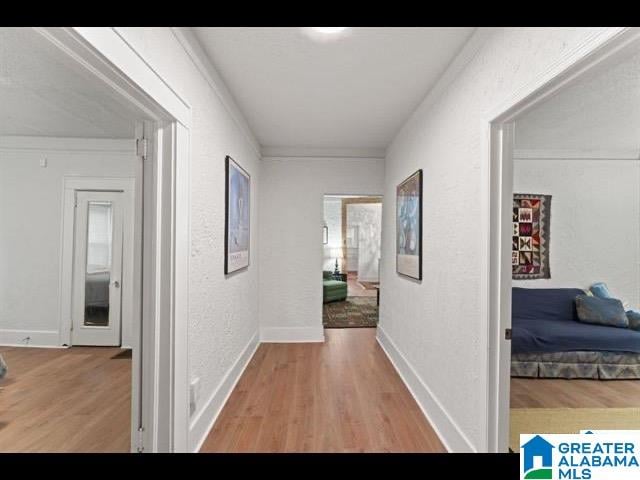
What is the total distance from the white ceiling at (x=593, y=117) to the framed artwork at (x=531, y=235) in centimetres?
67

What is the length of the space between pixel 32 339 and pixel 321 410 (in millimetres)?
3766

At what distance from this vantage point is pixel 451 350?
2.24m

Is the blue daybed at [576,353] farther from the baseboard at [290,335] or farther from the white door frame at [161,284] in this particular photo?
the white door frame at [161,284]

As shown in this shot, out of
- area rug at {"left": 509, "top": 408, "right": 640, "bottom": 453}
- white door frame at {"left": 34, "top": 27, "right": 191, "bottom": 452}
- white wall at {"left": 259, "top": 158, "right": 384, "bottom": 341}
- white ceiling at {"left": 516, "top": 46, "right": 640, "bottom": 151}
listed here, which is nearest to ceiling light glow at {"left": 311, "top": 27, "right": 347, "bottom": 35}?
white door frame at {"left": 34, "top": 27, "right": 191, "bottom": 452}

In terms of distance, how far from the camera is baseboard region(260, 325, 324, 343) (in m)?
4.51

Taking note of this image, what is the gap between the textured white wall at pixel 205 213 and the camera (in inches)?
65.6

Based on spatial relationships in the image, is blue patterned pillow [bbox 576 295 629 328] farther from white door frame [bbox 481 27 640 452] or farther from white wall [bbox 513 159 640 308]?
white door frame [bbox 481 27 640 452]

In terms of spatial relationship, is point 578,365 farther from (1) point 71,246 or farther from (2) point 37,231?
(2) point 37,231

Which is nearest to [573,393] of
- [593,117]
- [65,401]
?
[593,117]

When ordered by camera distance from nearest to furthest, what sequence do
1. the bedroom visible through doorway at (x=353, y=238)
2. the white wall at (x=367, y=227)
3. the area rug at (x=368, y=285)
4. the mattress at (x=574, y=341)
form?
1. the mattress at (x=574, y=341)
2. the area rug at (x=368, y=285)
3. the bedroom visible through doorway at (x=353, y=238)
4. the white wall at (x=367, y=227)

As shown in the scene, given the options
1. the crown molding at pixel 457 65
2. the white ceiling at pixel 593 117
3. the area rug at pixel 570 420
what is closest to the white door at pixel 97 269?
the crown molding at pixel 457 65

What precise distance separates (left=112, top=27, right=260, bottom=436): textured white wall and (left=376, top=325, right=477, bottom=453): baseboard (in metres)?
1.57

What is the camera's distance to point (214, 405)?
248cm
